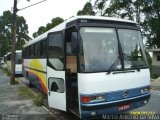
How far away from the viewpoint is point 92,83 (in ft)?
23.0

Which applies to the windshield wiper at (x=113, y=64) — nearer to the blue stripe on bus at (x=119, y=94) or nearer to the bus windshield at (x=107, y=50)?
the bus windshield at (x=107, y=50)

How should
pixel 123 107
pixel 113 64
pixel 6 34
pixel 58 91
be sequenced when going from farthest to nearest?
pixel 6 34, pixel 58 91, pixel 123 107, pixel 113 64

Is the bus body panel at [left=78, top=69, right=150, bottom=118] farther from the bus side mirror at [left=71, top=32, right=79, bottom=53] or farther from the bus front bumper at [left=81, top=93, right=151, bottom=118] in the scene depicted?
the bus side mirror at [left=71, top=32, right=79, bottom=53]

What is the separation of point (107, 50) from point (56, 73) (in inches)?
83.1

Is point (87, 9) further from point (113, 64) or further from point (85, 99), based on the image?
point (85, 99)

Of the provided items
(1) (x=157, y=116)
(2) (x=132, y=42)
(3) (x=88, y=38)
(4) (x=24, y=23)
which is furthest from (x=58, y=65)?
(4) (x=24, y=23)

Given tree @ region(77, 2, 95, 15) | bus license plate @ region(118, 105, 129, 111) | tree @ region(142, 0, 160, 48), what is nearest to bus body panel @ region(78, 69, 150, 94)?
bus license plate @ region(118, 105, 129, 111)

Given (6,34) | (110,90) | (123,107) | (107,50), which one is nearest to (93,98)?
(110,90)

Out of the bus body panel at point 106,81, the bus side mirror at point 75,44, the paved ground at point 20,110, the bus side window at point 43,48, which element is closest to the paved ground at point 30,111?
the paved ground at point 20,110

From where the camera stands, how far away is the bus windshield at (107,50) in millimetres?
7180

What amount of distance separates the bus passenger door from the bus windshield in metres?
1.38

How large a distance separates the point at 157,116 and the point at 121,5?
36.8 meters

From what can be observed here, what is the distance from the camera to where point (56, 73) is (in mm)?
8766

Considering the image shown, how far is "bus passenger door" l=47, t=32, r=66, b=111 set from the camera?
27.5 feet
